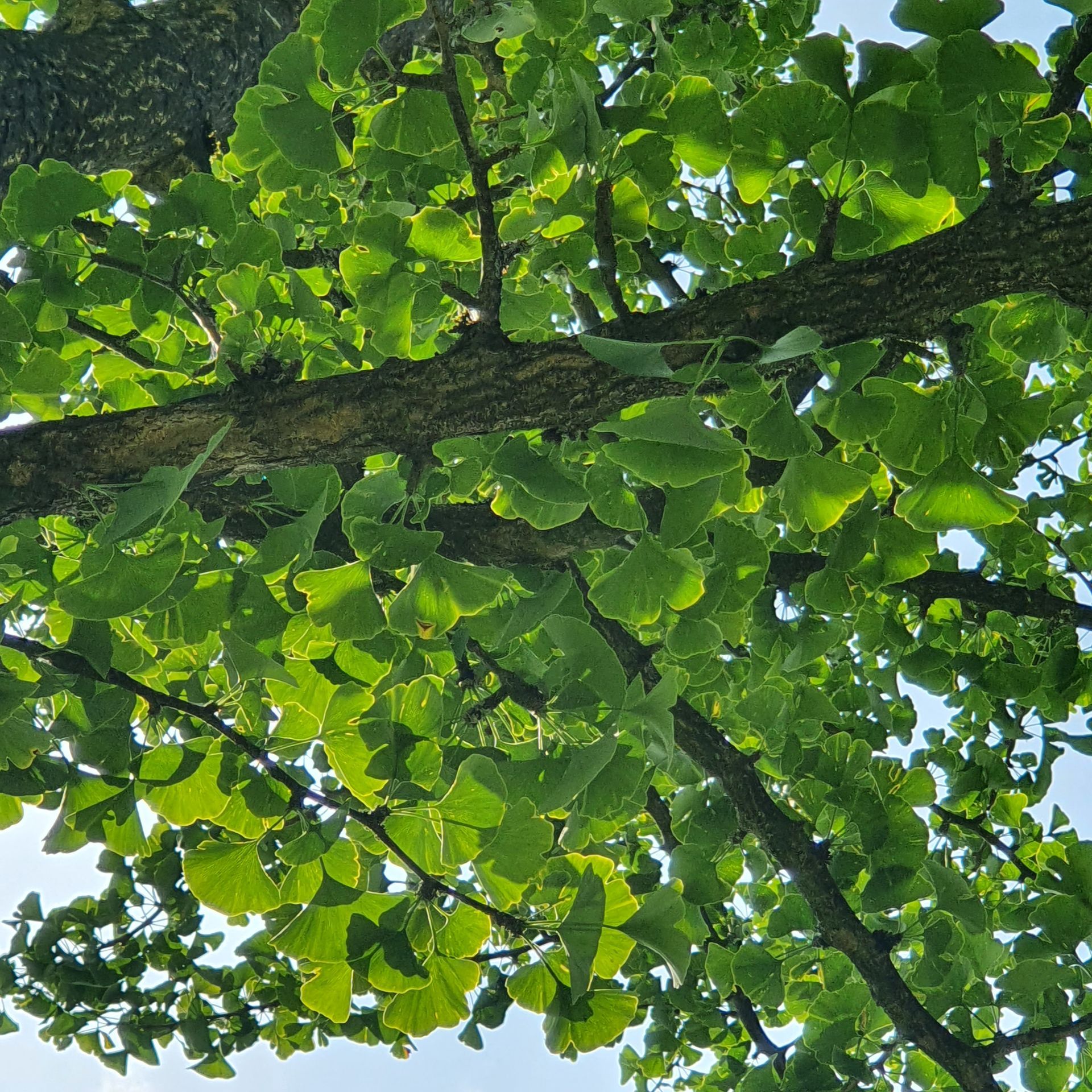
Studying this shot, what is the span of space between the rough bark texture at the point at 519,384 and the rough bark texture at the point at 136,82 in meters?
0.75

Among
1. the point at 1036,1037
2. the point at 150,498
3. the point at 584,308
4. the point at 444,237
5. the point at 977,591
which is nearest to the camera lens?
the point at 150,498

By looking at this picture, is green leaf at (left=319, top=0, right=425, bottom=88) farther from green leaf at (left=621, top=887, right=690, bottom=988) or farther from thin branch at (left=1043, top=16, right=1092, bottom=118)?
green leaf at (left=621, top=887, right=690, bottom=988)

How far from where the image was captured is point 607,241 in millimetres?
859

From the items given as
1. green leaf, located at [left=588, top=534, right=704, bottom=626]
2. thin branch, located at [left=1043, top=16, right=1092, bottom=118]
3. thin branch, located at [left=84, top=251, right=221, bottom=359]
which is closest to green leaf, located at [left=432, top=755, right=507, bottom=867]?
green leaf, located at [left=588, top=534, right=704, bottom=626]

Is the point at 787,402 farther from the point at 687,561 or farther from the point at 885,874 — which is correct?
the point at 885,874

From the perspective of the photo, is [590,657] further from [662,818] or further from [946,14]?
[662,818]

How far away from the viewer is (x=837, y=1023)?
4.57 feet

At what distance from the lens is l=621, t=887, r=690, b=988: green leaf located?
2.82ft

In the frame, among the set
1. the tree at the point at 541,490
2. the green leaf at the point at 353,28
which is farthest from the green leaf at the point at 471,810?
the green leaf at the point at 353,28

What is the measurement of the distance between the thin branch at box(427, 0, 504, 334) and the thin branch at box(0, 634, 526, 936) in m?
0.53

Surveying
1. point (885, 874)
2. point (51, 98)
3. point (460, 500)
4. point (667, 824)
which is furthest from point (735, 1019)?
point (51, 98)

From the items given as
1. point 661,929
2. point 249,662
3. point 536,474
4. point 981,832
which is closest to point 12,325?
point 249,662

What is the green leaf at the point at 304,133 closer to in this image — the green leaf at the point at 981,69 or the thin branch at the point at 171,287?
the thin branch at the point at 171,287

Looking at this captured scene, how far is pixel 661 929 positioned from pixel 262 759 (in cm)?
46
